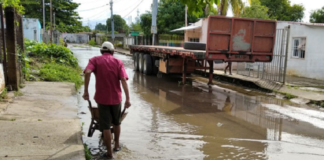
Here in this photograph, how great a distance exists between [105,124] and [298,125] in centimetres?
446

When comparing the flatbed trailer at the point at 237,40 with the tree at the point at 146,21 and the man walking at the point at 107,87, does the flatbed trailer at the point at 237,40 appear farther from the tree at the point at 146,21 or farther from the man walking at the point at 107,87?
the tree at the point at 146,21

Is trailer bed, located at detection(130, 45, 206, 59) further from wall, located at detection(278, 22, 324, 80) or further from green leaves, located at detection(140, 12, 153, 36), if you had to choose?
green leaves, located at detection(140, 12, 153, 36)

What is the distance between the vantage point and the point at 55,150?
4.04m

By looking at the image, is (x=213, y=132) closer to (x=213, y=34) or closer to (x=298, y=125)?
(x=298, y=125)

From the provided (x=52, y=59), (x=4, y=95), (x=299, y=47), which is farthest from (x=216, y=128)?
(x=52, y=59)

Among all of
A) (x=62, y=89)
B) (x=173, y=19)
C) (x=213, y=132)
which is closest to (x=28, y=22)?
(x=173, y=19)

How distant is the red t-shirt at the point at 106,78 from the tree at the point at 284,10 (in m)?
30.3

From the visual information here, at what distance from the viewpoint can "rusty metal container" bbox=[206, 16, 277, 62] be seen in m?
10.1

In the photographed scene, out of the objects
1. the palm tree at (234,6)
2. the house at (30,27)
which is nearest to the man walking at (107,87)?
the palm tree at (234,6)

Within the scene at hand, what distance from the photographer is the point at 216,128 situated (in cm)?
622

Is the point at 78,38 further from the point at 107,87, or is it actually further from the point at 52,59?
the point at 107,87

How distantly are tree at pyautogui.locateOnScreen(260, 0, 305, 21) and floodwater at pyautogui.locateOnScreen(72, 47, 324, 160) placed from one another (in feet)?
79.0

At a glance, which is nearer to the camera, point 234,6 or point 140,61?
point 140,61

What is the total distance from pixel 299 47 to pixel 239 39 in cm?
590
